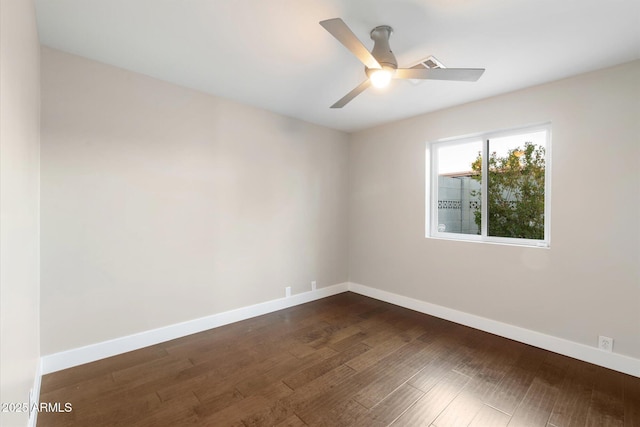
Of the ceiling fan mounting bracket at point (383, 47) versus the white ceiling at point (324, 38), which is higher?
the white ceiling at point (324, 38)

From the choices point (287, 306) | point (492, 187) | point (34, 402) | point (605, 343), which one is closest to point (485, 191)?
point (492, 187)

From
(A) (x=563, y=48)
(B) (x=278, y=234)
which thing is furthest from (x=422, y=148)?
(B) (x=278, y=234)

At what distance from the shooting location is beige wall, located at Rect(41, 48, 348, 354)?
222 cm

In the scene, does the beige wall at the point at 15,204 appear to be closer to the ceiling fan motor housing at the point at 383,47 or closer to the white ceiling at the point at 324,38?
the white ceiling at the point at 324,38

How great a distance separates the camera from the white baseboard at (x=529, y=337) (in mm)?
2262

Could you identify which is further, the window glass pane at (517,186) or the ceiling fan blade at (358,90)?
the window glass pane at (517,186)

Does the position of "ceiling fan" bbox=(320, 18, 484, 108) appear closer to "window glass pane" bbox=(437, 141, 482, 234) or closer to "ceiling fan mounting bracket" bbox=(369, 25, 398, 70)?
"ceiling fan mounting bracket" bbox=(369, 25, 398, 70)

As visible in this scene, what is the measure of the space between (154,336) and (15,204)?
1.87 m

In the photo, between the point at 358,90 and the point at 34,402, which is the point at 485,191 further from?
the point at 34,402

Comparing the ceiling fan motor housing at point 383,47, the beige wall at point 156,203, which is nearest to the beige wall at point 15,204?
the beige wall at point 156,203

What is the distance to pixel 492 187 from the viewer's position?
3.17 metres

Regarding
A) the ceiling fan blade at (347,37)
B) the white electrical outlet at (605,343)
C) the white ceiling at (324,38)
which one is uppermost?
the white ceiling at (324,38)

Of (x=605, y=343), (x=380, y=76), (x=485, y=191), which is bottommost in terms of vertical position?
(x=605, y=343)

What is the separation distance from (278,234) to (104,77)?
228cm
